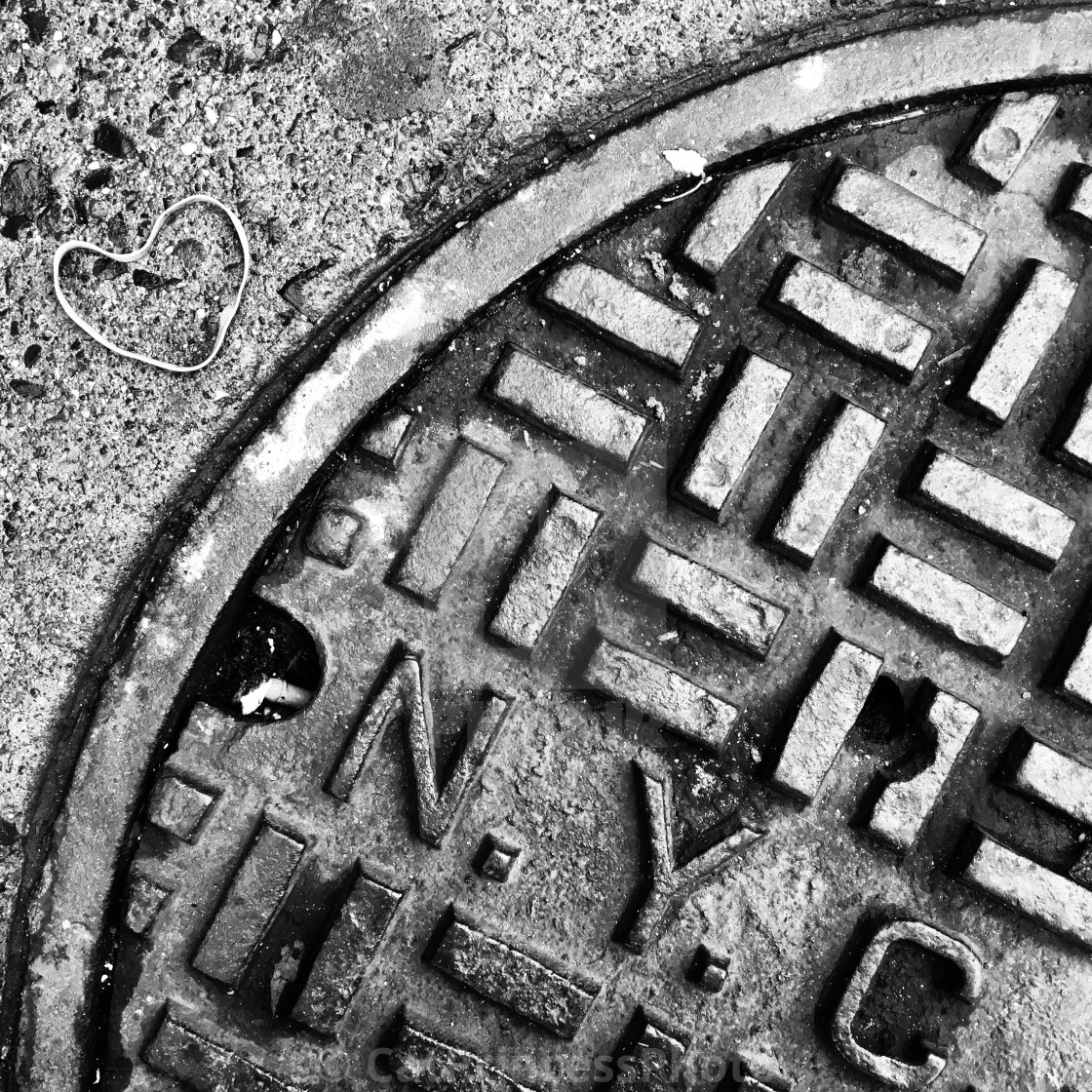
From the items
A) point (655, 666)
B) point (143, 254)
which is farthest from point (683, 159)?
point (143, 254)

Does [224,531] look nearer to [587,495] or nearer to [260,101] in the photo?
[587,495]

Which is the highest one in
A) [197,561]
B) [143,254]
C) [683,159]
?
[683,159]

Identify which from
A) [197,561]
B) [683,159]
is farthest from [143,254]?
[683,159]

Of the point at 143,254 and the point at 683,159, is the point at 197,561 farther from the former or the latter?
the point at 683,159

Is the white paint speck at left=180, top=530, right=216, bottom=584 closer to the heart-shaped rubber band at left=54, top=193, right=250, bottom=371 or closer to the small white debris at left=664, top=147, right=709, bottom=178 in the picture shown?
the heart-shaped rubber band at left=54, top=193, right=250, bottom=371

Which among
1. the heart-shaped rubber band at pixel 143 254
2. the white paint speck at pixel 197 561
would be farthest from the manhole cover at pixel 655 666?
the heart-shaped rubber band at pixel 143 254

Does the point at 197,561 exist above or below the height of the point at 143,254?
below

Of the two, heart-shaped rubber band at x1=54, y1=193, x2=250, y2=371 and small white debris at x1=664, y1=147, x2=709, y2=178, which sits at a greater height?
small white debris at x1=664, y1=147, x2=709, y2=178

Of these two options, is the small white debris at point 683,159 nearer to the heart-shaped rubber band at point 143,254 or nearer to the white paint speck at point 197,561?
the heart-shaped rubber band at point 143,254

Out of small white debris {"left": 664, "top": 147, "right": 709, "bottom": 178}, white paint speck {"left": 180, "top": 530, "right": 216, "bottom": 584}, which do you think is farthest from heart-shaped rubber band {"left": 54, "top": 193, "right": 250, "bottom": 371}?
small white debris {"left": 664, "top": 147, "right": 709, "bottom": 178}
